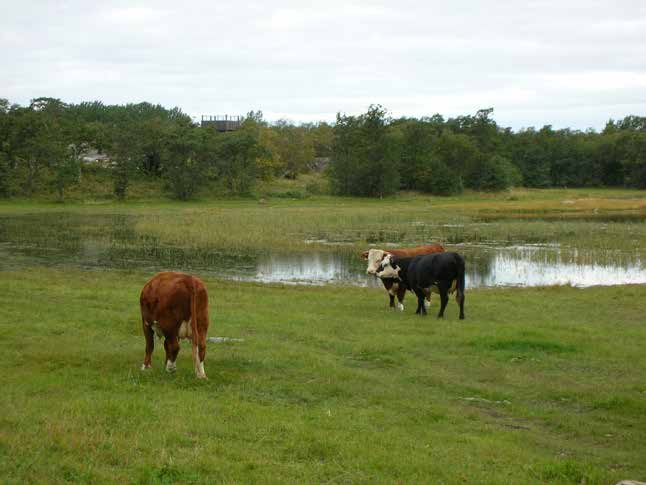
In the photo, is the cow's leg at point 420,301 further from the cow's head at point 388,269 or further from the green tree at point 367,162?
the green tree at point 367,162

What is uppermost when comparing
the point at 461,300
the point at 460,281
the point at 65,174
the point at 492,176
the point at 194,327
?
the point at 492,176

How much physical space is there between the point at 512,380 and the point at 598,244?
92.4 feet

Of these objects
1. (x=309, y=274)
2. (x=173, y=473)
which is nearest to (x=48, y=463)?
(x=173, y=473)

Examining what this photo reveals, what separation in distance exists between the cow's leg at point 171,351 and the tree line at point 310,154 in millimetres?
61971

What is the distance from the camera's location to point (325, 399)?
369 inches

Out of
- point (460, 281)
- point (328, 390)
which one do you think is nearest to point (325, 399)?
point (328, 390)

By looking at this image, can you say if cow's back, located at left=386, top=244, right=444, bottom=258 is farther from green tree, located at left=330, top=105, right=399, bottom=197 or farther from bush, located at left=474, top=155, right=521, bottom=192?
bush, located at left=474, top=155, right=521, bottom=192

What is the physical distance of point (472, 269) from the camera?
28953 mm

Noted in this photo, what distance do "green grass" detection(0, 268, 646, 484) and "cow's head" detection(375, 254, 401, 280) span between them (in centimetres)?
197

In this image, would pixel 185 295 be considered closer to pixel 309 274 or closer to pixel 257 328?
pixel 257 328

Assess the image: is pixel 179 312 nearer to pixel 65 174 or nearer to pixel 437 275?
pixel 437 275

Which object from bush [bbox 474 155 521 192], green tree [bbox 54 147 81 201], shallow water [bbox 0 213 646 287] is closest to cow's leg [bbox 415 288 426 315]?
shallow water [bbox 0 213 646 287]

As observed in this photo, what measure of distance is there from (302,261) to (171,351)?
21114 mm

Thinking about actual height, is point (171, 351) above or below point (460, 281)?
below
